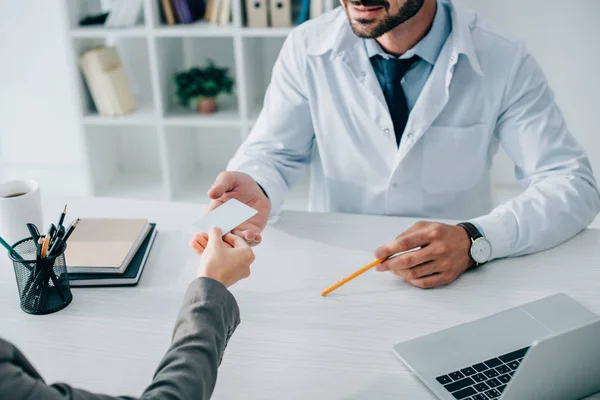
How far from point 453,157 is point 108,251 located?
894 millimetres

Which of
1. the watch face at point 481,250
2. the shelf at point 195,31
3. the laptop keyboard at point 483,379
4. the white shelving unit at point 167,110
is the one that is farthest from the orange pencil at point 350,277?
the shelf at point 195,31

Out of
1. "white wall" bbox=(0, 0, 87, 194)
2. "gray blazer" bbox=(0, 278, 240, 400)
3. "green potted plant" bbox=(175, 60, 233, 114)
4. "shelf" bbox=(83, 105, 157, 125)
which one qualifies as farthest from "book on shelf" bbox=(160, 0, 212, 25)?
"gray blazer" bbox=(0, 278, 240, 400)

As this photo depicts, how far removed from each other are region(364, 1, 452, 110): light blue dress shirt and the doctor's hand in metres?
0.51

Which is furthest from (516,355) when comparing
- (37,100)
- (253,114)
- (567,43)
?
(37,100)

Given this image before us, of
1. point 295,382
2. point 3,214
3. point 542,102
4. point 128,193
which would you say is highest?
point 542,102

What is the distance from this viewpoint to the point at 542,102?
1529mm

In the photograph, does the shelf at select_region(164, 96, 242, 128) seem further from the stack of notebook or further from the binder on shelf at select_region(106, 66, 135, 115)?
the stack of notebook

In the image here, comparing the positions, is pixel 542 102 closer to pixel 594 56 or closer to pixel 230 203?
pixel 230 203

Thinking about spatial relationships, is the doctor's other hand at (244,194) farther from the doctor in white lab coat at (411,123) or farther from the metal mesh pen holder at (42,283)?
the metal mesh pen holder at (42,283)

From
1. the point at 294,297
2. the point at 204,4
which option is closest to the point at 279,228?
the point at 294,297

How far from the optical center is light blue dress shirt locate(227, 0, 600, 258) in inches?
58.8

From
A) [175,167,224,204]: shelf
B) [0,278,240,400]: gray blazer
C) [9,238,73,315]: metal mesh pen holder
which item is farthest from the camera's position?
[175,167,224,204]: shelf

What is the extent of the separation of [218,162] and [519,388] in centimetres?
262

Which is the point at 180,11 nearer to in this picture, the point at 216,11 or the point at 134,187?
the point at 216,11
